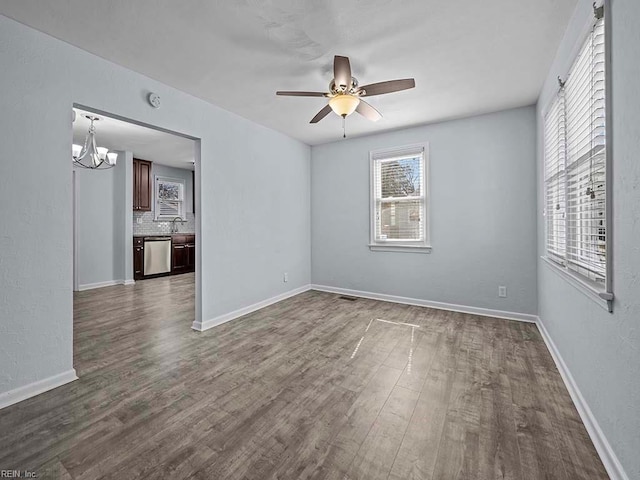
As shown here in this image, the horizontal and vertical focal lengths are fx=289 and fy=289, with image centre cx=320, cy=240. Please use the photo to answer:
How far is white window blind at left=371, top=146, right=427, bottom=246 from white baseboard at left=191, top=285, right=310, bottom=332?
64.2 inches

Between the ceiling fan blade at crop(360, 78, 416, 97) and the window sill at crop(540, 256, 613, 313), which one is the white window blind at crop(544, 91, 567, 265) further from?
the ceiling fan blade at crop(360, 78, 416, 97)

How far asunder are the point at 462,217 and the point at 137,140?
5344 millimetres

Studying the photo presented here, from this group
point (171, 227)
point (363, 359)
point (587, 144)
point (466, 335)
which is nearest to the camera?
point (587, 144)

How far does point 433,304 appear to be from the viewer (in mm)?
4121

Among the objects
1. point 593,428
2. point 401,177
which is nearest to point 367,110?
point 401,177

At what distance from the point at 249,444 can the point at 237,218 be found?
2675 mm

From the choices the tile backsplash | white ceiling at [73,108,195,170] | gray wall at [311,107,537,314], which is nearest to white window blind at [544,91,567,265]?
gray wall at [311,107,537,314]

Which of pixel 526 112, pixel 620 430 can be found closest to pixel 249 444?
pixel 620 430

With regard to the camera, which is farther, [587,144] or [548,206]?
[548,206]

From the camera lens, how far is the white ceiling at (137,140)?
4129 mm

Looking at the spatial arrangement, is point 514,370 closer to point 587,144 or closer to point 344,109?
point 587,144

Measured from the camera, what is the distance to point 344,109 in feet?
8.05

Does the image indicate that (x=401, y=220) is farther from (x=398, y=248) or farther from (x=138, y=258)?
(x=138, y=258)

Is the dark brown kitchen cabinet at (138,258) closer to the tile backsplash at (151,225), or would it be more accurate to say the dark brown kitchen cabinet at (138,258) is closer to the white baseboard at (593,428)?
the tile backsplash at (151,225)
